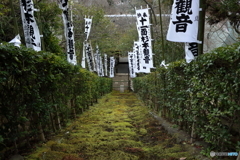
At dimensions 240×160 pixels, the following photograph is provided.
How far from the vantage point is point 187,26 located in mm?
4656

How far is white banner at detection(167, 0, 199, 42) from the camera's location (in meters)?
4.61

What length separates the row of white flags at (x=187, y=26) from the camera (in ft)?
15.1

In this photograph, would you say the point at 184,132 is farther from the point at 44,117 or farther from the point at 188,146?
the point at 44,117

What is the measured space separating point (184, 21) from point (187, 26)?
203 millimetres

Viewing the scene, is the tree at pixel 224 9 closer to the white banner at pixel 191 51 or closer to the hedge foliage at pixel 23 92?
the white banner at pixel 191 51

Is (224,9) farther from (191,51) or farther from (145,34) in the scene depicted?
(145,34)

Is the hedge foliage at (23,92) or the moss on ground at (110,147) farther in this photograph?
the moss on ground at (110,147)

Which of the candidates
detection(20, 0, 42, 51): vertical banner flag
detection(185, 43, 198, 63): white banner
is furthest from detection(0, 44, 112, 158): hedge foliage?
detection(185, 43, 198, 63): white banner

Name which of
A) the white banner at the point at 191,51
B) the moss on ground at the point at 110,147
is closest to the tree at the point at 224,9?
the white banner at the point at 191,51

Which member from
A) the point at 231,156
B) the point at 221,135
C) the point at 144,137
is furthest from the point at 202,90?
the point at 144,137

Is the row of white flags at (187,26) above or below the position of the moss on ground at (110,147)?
above

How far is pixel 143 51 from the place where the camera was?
10.3 metres

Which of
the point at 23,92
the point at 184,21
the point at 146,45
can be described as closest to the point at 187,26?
the point at 184,21

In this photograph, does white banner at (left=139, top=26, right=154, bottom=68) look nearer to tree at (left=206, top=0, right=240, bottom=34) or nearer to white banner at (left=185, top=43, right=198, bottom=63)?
tree at (left=206, top=0, right=240, bottom=34)
